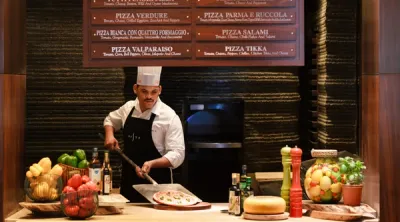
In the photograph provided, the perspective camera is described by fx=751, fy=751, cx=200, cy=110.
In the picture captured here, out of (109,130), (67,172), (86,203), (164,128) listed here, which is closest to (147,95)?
(164,128)

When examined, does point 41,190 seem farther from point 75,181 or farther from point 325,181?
point 325,181

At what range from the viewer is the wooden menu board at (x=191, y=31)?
14.5 ft

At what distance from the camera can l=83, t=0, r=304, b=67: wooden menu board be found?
4.42 meters

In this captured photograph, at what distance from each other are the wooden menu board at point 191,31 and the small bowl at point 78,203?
0.84m

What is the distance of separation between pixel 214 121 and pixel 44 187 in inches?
108

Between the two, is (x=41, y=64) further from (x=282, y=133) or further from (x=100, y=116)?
(x=282, y=133)

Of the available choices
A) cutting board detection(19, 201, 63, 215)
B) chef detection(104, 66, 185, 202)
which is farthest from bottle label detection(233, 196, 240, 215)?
chef detection(104, 66, 185, 202)

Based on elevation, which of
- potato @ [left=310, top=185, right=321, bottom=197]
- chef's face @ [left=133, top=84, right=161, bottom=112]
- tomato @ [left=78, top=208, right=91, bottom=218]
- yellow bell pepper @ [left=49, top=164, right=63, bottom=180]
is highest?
chef's face @ [left=133, top=84, right=161, bottom=112]

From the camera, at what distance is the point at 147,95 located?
5.82 m

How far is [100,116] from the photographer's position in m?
6.56

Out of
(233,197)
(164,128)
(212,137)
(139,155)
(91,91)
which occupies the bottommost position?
(233,197)

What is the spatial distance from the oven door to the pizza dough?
2053 millimetres

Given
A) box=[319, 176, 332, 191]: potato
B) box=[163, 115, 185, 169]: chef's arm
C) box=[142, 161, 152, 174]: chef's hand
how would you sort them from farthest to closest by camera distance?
box=[163, 115, 185, 169]: chef's arm, box=[142, 161, 152, 174]: chef's hand, box=[319, 176, 332, 191]: potato

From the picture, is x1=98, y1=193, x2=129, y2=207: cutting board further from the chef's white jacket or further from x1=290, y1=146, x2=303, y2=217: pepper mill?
the chef's white jacket
